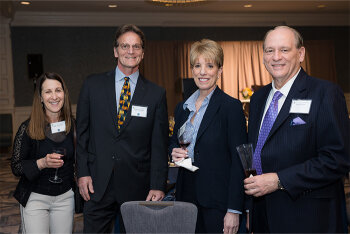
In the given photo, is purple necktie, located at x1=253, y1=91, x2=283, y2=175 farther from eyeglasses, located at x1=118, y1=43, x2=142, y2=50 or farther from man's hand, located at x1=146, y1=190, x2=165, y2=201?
eyeglasses, located at x1=118, y1=43, x2=142, y2=50

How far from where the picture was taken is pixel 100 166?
242cm

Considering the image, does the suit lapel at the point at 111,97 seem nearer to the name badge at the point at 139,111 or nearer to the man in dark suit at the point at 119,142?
the man in dark suit at the point at 119,142

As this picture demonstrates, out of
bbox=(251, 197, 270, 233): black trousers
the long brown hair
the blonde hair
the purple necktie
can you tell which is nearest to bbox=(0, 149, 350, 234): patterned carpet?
bbox=(251, 197, 270, 233): black trousers

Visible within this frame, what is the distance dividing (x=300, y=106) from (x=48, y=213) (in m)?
1.66

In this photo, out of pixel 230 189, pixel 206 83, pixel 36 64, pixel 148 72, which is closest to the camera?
pixel 230 189

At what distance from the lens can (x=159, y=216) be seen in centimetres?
192

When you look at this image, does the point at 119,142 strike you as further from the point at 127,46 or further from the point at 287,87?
the point at 287,87

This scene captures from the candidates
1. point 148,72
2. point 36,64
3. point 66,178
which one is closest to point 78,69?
point 36,64

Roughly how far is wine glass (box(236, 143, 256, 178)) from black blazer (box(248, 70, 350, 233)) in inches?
3.4

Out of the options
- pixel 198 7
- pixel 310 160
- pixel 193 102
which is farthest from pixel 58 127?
pixel 198 7

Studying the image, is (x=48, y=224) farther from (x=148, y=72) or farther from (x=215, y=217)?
(x=148, y=72)

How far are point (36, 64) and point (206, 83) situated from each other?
8.51 metres

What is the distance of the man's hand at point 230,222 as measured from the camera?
6.63ft

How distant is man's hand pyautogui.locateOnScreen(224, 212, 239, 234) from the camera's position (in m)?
2.02
